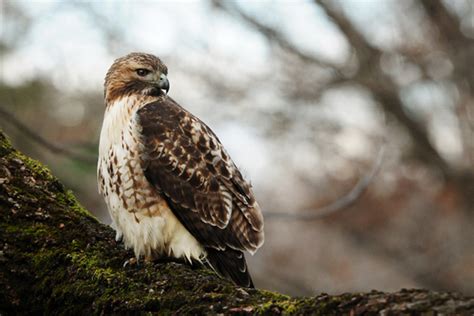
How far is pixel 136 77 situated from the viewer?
5.11 m

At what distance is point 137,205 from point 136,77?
118 centimetres

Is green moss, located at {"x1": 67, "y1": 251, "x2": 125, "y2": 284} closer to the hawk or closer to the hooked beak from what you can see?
the hawk

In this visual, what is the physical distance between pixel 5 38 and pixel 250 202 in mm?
7596

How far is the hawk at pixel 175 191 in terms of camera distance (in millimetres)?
4305

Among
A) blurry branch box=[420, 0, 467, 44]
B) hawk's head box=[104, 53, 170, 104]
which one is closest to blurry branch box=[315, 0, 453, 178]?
blurry branch box=[420, 0, 467, 44]

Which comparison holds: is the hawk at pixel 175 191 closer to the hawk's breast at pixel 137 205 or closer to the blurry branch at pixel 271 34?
the hawk's breast at pixel 137 205

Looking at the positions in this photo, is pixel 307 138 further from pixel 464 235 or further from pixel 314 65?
pixel 464 235

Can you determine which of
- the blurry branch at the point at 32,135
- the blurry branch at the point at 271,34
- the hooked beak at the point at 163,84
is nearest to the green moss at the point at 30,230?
the hooked beak at the point at 163,84

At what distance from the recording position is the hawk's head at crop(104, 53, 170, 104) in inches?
199

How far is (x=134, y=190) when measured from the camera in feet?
14.1

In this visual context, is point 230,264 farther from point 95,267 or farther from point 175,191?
point 95,267

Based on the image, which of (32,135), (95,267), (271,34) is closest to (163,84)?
(32,135)

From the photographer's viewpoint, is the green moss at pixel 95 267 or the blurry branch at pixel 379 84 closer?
the green moss at pixel 95 267

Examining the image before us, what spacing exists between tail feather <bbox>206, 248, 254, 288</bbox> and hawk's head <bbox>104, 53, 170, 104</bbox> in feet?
4.20
